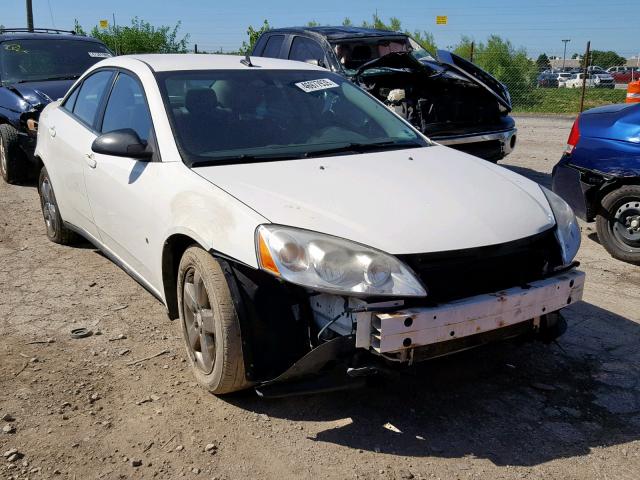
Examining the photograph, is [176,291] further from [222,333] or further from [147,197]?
[222,333]

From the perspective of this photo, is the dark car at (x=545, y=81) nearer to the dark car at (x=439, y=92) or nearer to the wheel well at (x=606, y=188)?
the dark car at (x=439, y=92)

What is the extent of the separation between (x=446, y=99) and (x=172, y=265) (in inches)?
203

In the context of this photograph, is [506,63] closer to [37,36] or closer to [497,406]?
[37,36]

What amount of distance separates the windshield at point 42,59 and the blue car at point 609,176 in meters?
6.12

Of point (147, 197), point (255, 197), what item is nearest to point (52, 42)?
point (147, 197)

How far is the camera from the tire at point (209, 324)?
285 centimetres

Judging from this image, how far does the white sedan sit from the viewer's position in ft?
8.84

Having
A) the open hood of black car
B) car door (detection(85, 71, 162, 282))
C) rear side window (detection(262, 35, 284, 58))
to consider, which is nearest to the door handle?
car door (detection(85, 71, 162, 282))

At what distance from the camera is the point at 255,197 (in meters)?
2.99

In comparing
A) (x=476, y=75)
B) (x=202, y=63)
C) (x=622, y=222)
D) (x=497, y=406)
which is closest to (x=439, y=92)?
(x=476, y=75)

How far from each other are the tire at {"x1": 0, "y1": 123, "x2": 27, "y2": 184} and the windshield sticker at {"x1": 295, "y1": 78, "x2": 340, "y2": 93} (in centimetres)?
488

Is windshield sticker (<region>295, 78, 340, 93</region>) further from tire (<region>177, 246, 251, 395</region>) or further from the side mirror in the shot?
tire (<region>177, 246, 251, 395</region>)

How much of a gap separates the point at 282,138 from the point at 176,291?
1.03m

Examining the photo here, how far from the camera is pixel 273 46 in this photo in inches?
365
